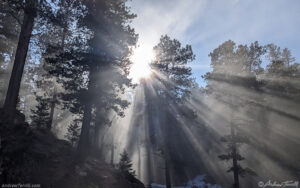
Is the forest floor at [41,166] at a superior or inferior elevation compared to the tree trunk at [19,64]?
inferior

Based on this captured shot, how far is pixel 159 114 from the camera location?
59.0 feet

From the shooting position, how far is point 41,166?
764 cm

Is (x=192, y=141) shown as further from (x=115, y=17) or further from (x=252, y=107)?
(x=115, y=17)

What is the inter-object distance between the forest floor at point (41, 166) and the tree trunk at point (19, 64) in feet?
1.79

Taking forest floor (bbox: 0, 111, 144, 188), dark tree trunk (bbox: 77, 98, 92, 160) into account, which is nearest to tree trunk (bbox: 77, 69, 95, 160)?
dark tree trunk (bbox: 77, 98, 92, 160)

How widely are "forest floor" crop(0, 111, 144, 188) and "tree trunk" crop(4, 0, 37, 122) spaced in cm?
54

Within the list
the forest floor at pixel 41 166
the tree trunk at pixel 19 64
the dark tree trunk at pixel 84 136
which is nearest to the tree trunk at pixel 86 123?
the dark tree trunk at pixel 84 136

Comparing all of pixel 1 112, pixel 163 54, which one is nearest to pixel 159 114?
pixel 163 54

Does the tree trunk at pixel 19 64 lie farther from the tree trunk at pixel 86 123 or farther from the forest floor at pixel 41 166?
the tree trunk at pixel 86 123

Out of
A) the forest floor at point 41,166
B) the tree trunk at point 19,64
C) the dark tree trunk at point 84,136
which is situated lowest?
the forest floor at point 41,166

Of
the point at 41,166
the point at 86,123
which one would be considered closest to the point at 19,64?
the point at 86,123

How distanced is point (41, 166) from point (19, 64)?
5773 millimetres

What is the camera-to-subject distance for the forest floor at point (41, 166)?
6359mm

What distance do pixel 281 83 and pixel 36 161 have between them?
23.3 m
